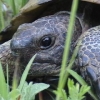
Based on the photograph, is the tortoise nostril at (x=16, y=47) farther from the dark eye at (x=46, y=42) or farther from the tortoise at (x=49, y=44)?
the dark eye at (x=46, y=42)

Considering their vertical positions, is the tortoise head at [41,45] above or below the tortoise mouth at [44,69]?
above

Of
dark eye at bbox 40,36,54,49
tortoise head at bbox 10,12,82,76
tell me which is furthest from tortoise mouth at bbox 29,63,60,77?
dark eye at bbox 40,36,54,49

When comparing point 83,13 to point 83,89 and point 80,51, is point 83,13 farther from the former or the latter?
point 83,89

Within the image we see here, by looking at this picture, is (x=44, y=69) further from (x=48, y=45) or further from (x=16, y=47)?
(x=16, y=47)

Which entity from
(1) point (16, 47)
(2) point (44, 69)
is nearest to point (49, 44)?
(2) point (44, 69)

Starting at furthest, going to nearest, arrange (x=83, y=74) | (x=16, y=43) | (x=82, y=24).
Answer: (x=82, y=24)
(x=16, y=43)
(x=83, y=74)

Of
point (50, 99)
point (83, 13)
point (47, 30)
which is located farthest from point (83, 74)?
point (83, 13)

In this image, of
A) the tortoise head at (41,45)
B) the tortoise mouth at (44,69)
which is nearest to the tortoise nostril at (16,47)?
the tortoise head at (41,45)
